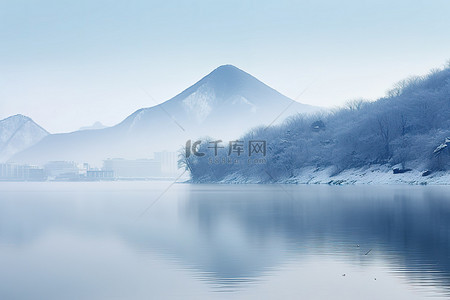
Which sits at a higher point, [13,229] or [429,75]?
[429,75]

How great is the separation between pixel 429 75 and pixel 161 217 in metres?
104

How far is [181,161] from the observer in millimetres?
171375

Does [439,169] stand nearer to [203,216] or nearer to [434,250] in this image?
[203,216]

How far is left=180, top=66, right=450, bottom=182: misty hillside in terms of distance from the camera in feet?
325

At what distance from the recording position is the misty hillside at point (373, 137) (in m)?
99.0

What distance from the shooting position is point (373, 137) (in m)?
113

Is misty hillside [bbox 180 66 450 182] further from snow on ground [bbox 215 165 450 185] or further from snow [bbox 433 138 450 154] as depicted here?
snow on ground [bbox 215 165 450 185]

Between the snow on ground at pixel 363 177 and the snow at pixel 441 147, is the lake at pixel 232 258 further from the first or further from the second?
the snow at pixel 441 147

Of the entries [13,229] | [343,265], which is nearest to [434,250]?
[343,265]
